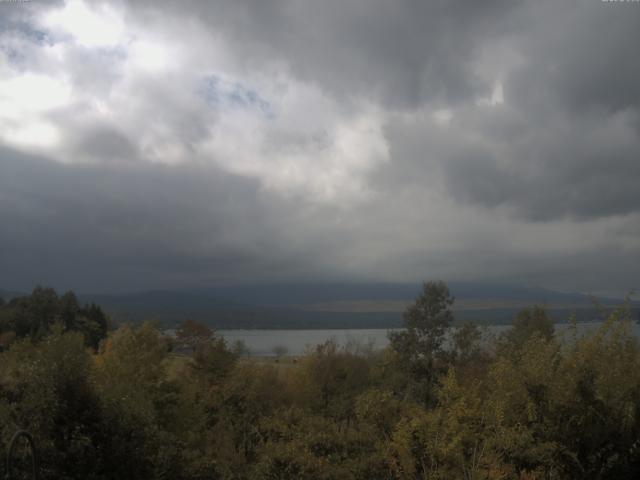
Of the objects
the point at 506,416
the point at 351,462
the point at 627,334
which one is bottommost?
the point at 351,462

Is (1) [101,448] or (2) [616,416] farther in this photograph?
(2) [616,416]

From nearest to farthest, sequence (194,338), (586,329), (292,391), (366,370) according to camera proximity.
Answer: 1. (586,329)
2. (292,391)
3. (366,370)
4. (194,338)

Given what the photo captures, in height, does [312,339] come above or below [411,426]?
below

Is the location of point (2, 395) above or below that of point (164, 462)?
above

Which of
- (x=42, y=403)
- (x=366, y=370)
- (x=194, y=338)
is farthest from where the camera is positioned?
(x=194, y=338)

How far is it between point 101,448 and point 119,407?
2.94 feet

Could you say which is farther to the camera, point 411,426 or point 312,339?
point 312,339

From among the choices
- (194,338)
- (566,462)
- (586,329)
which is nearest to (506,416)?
(566,462)

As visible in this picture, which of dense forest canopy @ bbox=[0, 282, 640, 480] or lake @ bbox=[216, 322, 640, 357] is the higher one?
dense forest canopy @ bbox=[0, 282, 640, 480]

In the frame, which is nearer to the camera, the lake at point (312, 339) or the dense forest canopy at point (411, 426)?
the dense forest canopy at point (411, 426)

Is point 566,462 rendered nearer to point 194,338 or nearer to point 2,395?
point 2,395

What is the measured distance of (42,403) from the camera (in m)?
10.5

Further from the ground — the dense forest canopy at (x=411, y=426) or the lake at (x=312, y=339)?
the dense forest canopy at (x=411, y=426)

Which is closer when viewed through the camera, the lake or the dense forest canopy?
the dense forest canopy
